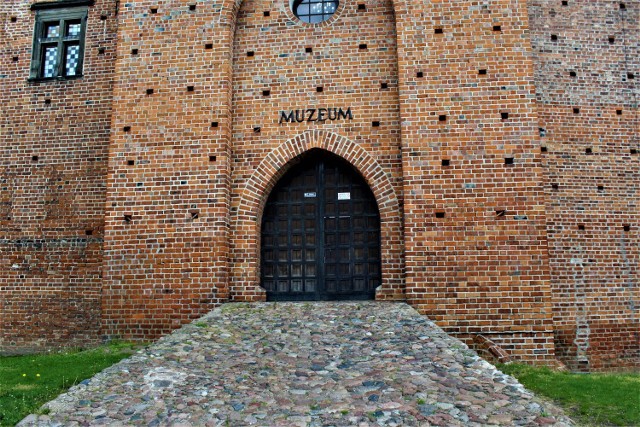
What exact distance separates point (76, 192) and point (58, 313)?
2509mm

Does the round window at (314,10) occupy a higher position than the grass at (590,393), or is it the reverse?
the round window at (314,10)

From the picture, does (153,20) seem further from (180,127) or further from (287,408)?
(287,408)

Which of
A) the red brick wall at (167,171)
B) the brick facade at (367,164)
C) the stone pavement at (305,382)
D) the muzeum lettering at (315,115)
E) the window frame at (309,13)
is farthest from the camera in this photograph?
the window frame at (309,13)

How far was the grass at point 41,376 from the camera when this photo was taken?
18.9 feet

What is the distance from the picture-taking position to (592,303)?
10.6 meters

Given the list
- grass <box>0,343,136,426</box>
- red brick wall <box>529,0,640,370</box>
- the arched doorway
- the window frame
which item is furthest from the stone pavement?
the window frame

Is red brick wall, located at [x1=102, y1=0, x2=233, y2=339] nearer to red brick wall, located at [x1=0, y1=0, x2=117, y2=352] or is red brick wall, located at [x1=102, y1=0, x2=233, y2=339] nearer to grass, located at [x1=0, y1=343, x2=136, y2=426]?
grass, located at [x1=0, y1=343, x2=136, y2=426]

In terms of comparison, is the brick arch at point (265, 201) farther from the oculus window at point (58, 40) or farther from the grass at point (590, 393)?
the oculus window at point (58, 40)

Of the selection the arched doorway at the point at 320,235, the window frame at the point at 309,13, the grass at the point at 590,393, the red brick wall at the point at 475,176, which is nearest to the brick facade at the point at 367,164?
the red brick wall at the point at 475,176

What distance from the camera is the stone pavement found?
209 inches

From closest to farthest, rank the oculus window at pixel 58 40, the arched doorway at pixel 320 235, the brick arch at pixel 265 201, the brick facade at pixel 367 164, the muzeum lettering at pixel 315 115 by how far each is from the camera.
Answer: the brick facade at pixel 367 164, the brick arch at pixel 265 201, the arched doorway at pixel 320 235, the muzeum lettering at pixel 315 115, the oculus window at pixel 58 40

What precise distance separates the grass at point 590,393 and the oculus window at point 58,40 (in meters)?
10.8

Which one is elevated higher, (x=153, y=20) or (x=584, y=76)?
(x=153, y=20)

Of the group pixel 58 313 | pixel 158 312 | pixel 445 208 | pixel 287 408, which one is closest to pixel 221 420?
pixel 287 408
